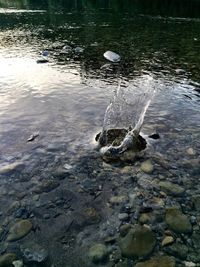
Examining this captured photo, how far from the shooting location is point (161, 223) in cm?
712

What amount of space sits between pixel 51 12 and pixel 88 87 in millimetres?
33094

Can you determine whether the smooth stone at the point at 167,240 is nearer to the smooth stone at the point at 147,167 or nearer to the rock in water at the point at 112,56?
the smooth stone at the point at 147,167

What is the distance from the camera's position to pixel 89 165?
9.28m

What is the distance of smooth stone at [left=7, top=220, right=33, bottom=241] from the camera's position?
263 inches

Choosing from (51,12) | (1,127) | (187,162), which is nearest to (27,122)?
(1,127)

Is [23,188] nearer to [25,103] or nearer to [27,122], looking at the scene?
[27,122]

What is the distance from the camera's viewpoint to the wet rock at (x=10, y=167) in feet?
29.1

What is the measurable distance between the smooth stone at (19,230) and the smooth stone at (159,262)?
8.22 ft

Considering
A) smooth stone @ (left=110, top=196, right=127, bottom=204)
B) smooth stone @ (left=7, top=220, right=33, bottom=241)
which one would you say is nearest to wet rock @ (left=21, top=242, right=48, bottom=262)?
smooth stone @ (left=7, top=220, right=33, bottom=241)

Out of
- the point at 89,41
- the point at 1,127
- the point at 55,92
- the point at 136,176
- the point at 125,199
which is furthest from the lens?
the point at 89,41

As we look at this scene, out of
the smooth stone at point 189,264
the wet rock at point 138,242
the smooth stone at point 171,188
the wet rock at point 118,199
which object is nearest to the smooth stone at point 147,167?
the smooth stone at point 171,188

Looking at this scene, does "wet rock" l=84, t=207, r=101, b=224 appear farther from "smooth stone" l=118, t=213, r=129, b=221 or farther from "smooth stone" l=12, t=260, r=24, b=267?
"smooth stone" l=12, t=260, r=24, b=267

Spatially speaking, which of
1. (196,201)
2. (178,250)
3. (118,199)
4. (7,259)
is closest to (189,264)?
(178,250)

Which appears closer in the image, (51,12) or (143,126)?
(143,126)
